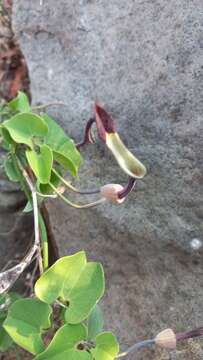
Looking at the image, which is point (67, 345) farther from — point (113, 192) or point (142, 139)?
point (142, 139)

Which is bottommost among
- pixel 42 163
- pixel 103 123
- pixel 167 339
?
pixel 167 339

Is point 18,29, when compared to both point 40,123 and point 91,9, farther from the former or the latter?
point 40,123

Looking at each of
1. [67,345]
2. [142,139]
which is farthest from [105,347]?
[142,139]

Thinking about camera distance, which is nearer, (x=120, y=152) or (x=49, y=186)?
(x=120, y=152)

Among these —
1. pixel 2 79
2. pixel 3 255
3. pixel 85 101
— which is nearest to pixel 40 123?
pixel 85 101

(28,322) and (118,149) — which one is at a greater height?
(118,149)

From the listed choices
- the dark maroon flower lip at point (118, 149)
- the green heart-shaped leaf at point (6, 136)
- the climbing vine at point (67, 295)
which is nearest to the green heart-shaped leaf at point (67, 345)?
the climbing vine at point (67, 295)

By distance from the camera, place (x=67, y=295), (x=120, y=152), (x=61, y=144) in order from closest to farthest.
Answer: (x=120, y=152) < (x=67, y=295) < (x=61, y=144)

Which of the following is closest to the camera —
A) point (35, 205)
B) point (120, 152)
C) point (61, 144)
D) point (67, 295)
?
point (120, 152)

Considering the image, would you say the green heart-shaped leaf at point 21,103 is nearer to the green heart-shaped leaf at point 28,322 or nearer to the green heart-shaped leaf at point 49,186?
the green heart-shaped leaf at point 49,186
